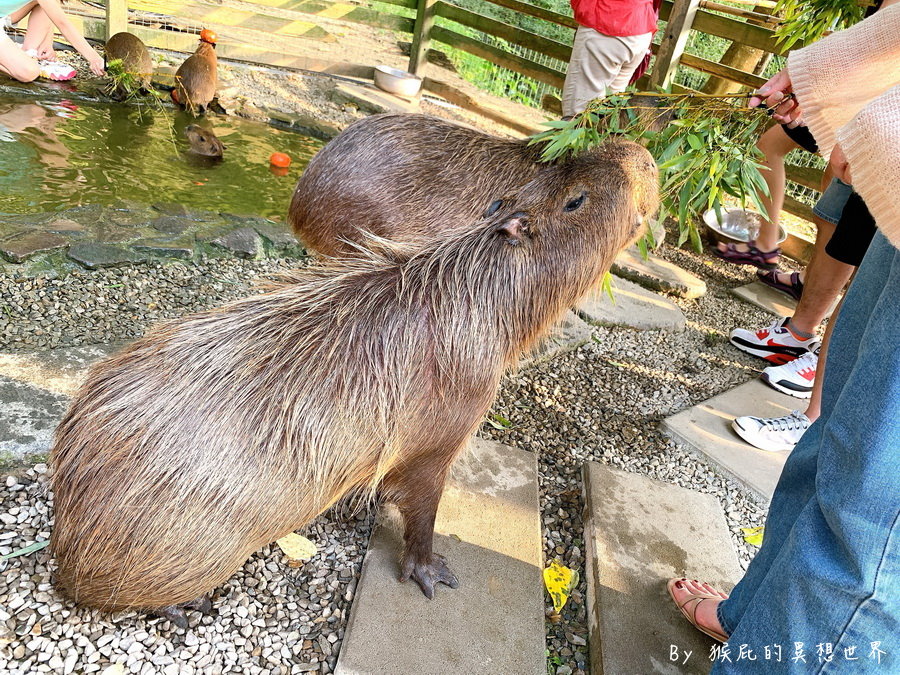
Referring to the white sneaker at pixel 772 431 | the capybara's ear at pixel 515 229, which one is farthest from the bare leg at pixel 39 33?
the white sneaker at pixel 772 431

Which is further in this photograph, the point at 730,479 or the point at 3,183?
the point at 3,183

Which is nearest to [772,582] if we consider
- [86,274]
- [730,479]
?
[730,479]

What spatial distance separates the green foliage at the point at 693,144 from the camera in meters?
2.47

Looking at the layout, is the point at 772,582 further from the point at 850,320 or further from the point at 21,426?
the point at 21,426

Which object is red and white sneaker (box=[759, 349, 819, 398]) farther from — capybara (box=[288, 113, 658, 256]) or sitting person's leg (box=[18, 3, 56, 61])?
sitting person's leg (box=[18, 3, 56, 61])

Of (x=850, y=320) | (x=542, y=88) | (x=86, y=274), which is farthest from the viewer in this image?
(x=542, y=88)

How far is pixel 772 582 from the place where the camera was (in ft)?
4.98

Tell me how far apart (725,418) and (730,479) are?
1.55 ft

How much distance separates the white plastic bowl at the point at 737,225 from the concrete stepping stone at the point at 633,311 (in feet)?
4.17

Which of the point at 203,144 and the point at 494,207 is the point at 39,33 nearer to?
the point at 203,144

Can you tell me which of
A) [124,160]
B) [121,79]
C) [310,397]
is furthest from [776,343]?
[121,79]

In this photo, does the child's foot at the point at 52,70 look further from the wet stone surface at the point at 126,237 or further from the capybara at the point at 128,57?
the wet stone surface at the point at 126,237

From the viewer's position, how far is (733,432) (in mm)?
3268

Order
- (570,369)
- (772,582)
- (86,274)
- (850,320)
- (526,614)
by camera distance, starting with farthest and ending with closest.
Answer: (570,369), (86,274), (526,614), (850,320), (772,582)
